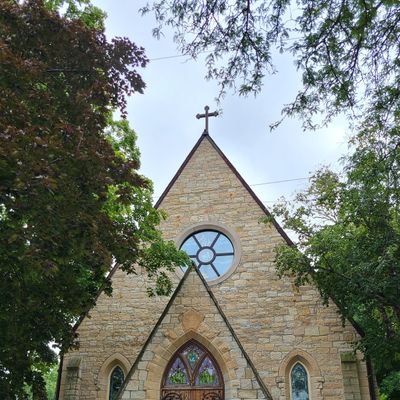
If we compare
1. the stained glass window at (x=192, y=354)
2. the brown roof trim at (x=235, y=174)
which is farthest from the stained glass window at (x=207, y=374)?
the brown roof trim at (x=235, y=174)

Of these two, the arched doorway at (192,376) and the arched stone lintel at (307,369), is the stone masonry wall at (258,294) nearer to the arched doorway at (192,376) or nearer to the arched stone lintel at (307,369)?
the arched stone lintel at (307,369)

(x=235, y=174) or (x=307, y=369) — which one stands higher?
(x=235, y=174)

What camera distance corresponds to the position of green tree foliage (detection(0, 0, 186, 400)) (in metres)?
5.32

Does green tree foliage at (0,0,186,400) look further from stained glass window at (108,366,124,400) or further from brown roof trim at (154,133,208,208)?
brown roof trim at (154,133,208,208)

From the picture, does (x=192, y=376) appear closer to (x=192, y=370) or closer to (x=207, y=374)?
(x=192, y=370)

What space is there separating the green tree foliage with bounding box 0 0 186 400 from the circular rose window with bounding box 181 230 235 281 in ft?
14.4

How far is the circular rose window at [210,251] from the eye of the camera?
12.2 m

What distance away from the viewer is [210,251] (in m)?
12.5

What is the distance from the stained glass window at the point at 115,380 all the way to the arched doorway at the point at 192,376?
201cm

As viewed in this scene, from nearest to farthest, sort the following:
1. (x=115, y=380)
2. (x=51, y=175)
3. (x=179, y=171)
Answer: (x=51, y=175), (x=115, y=380), (x=179, y=171)

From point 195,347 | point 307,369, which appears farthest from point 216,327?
point 307,369

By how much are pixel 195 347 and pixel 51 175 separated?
5.97 metres

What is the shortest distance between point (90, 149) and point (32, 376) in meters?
3.83

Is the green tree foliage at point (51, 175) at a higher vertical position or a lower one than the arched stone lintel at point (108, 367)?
higher
